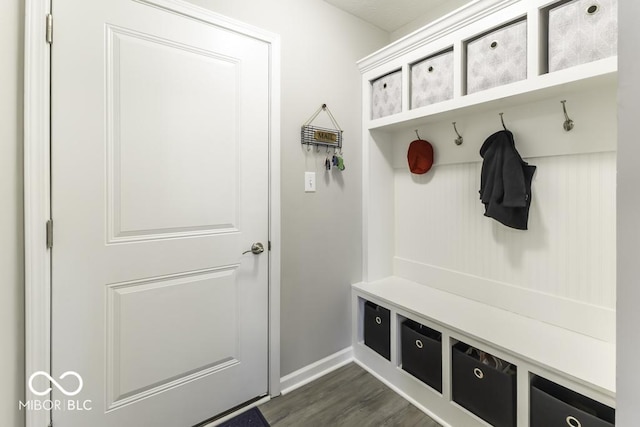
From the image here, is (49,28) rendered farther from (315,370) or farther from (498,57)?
(315,370)

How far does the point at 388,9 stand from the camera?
6.61 ft

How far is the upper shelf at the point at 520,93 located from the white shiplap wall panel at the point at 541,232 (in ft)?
1.05

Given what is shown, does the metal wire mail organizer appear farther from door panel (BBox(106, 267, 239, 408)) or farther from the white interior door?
door panel (BBox(106, 267, 239, 408))

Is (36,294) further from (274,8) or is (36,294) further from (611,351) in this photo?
(611,351)

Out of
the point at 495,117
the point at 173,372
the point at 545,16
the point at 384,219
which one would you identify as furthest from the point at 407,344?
the point at 545,16

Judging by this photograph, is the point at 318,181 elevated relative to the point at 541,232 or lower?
elevated

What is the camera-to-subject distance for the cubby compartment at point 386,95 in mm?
1938

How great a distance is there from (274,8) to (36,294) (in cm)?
181

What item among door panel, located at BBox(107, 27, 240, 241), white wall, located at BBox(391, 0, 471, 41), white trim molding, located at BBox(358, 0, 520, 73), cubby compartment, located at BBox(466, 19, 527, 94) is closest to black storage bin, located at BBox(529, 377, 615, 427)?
cubby compartment, located at BBox(466, 19, 527, 94)

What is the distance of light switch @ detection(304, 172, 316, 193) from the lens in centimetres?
187

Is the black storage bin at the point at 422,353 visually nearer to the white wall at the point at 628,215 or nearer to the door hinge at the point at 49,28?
the white wall at the point at 628,215

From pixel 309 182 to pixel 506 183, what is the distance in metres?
1.10

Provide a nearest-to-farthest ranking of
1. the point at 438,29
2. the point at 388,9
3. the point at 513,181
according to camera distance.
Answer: the point at 513,181 < the point at 438,29 < the point at 388,9

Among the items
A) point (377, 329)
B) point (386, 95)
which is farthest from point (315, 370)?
point (386, 95)
